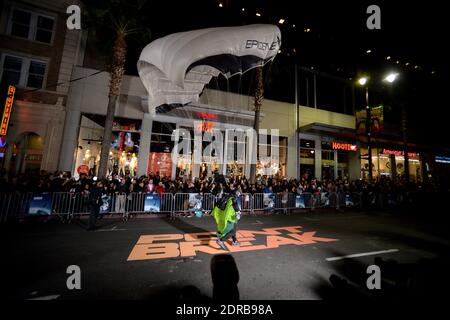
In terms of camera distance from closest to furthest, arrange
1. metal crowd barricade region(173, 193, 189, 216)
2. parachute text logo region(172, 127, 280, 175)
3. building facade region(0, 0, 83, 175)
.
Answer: metal crowd barricade region(173, 193, 189, 216) < building facade region(0, 0, 83, 175) < parachute text logo region(172, 127, 280, 175)

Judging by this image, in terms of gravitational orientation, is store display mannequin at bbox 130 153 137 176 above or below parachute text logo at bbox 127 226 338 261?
above

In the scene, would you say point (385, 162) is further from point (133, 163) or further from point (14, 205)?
point (14, 205)

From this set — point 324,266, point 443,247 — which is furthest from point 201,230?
point 443,247

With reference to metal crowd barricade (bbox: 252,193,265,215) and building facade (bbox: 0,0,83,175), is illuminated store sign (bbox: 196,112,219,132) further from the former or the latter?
building facade (bbox: 0,0,83,175)

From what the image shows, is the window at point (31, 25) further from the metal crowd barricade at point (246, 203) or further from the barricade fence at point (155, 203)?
the metal crowd barricade at point (246, 203)

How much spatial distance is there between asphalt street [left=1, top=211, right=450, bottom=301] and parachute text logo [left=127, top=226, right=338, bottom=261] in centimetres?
3

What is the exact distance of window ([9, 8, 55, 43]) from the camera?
45.0 ft

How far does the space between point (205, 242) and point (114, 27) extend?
571 inches

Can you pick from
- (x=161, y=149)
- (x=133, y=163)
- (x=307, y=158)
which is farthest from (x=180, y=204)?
(x=307, y=158)

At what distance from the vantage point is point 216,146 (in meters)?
16.7

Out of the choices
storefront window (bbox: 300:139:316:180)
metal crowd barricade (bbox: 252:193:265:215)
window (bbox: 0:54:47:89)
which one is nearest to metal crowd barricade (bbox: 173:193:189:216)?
metal crowd barricade (bbox: 252:193:265:215)

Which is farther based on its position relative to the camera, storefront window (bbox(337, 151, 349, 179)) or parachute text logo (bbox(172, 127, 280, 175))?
storefront window (bbox(337, 151, 349, 179))

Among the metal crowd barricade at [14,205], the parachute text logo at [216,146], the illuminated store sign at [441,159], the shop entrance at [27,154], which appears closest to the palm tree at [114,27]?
the metal crowd barricade at [14,205]

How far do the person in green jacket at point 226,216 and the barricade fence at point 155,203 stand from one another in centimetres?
30
